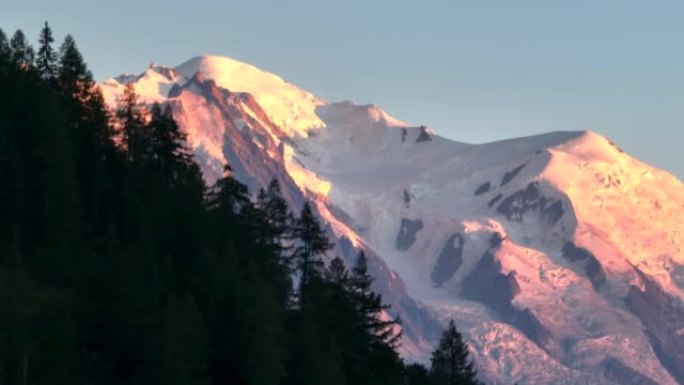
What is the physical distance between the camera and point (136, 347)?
322 feet

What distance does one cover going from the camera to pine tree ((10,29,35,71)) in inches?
5177

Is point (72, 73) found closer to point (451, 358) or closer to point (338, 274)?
point (338, 274)

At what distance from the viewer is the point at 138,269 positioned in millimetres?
101688

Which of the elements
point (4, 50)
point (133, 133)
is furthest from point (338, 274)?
point (4, 50)

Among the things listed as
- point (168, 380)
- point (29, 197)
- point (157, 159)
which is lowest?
point (168, 380)

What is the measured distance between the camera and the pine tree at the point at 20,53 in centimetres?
13150

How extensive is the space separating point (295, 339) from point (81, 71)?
3293 centimetres

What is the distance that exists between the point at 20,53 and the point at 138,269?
37047 mm

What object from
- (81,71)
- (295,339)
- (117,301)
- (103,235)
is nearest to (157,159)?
(81,71)

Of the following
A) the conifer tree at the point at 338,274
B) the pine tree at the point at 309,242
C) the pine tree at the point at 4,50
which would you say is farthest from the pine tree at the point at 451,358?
the pine tree at the point at 4,50

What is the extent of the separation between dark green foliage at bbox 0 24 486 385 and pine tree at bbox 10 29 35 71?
223mm

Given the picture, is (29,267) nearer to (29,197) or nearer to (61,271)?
(61,271)

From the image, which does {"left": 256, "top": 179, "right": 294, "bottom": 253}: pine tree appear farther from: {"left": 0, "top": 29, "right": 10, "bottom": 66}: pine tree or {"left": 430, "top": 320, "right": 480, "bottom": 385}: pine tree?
{"left": 0, "top": 29, "right": 10, "bottom": 66}: pine tree

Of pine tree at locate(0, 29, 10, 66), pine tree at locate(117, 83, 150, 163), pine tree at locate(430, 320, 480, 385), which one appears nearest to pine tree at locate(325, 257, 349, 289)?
pine tree at locate(430, 320, 480, 385)
